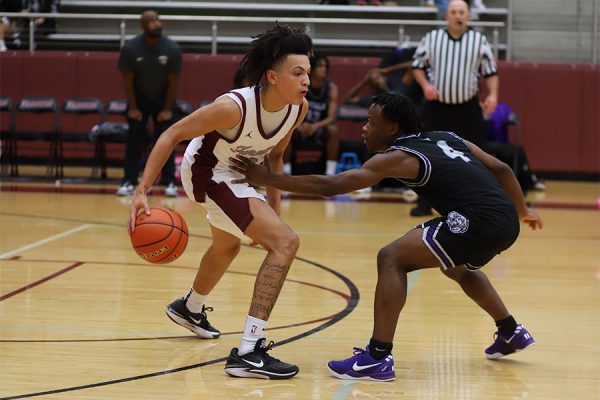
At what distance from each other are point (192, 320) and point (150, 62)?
721cm

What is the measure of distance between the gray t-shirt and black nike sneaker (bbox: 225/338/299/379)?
7.86 m

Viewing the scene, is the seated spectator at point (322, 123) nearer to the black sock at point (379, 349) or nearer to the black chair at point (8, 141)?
the black chair at point (8, 141)

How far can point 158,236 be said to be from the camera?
16.5ft

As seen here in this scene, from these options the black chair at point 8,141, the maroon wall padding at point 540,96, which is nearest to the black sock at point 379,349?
the maroon wall padding at point 540,96

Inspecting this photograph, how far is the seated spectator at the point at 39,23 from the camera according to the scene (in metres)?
16.2

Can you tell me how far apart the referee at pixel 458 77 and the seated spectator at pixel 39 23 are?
8.07 metres

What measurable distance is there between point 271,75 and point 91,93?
11.1 meters

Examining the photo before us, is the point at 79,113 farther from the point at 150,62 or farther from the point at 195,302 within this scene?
the point at 195,302

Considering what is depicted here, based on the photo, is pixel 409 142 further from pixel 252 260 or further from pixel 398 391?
pixel 252 260

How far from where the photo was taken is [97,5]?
17453 mm

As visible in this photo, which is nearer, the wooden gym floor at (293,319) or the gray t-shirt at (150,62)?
the wooden gym floor at (293,319)

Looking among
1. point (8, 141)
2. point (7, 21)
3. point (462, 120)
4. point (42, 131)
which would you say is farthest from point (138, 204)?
point (7, 21)

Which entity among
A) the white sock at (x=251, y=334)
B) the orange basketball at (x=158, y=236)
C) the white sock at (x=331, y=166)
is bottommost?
the white sock at (x=331, y=166)

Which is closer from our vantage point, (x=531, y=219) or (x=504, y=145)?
(x=531, y=219)
